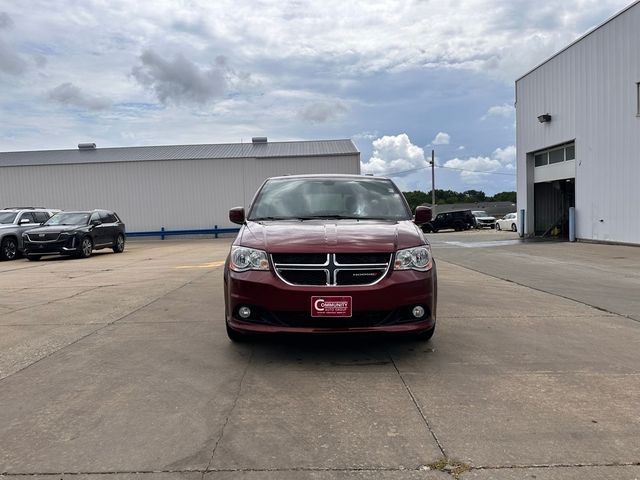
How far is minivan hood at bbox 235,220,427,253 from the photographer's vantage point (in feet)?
14.6

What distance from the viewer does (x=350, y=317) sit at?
14.2 ft

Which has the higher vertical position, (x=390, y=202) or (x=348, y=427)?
(x=390, y=202)

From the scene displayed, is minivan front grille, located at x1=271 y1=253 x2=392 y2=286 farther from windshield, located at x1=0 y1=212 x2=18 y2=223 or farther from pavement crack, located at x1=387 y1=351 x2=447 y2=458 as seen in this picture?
windshield, located at x1=0 y1=212 x2=18 y2=223

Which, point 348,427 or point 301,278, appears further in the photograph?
point 301,278

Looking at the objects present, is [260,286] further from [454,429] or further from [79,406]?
[454,429]

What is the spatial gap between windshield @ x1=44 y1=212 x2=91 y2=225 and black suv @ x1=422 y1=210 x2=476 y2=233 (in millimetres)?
26420

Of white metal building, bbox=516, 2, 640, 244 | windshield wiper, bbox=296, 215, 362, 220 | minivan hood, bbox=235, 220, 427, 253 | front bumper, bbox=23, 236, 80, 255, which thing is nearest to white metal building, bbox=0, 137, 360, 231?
white metal building, bbox=516, 2, 640, 244

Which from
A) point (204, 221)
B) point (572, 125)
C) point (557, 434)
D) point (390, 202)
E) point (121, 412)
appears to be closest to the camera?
point (557, 434)

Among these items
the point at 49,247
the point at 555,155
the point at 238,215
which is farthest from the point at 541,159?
the point at 238,215

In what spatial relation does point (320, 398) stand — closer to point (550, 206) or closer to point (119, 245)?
point (119, 245)

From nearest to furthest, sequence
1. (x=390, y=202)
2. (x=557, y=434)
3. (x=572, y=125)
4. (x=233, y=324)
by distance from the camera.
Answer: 1. (x=557, y=434)
2. (x=233, y=324)
3. (x=390, y=202)
4. (x=572, y=125)

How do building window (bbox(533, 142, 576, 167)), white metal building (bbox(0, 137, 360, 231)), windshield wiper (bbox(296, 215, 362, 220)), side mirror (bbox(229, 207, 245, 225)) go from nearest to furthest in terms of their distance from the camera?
windshield wiper (bbox(296, 215, 362, 220)), side mirror (bbox(229, 207, 245, 225)), building window (bbox(533, 142, 576, 167)), white metal building (bbox(0, 137, 360, 231))

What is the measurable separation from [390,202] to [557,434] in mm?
3204

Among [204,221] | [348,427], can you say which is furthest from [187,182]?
[348,427]
